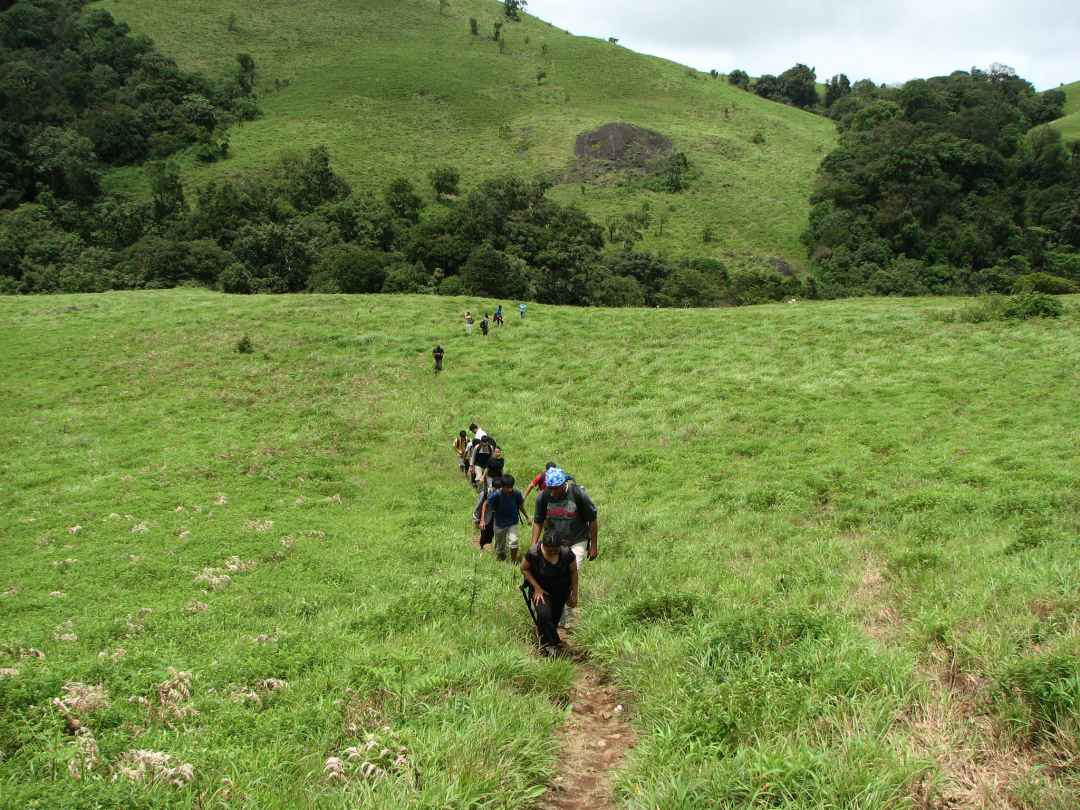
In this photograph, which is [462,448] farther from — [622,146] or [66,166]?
[622,146]

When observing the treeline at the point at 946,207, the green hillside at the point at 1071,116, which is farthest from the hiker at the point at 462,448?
the green hillside at the point at 1071,116

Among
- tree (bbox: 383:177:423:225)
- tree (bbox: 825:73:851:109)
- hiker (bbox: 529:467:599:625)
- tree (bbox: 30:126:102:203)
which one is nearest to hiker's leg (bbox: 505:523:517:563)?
hiker (bbox: 529:467:599:625)

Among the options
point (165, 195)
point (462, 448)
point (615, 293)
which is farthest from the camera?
point (165, 195)

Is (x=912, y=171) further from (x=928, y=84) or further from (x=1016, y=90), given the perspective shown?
(x=1016, y=90)

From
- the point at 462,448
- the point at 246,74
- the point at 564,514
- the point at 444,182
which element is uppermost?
the point at 246,74

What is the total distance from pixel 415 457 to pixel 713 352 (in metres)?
14.7

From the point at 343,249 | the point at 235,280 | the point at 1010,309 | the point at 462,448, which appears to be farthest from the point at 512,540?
the point at 343,249

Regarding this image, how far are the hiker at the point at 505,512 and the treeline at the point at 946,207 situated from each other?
58882 mm

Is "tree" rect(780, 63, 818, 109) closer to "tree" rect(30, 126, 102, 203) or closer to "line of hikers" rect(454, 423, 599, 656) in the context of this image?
"tree" rect(30, 126, 102, 203)

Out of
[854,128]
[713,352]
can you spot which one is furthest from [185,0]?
[713,352]

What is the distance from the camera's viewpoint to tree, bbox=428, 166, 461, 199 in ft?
276

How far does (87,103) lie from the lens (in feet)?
317

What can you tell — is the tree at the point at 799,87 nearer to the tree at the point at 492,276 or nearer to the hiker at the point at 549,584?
the tree at the point at 492,276

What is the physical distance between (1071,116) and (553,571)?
5348 inches
